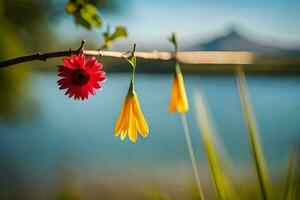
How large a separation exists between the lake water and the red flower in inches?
62.6

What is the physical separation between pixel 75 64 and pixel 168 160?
6.79 ft

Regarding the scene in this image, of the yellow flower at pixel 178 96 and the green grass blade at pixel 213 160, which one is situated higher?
the yellow flower at pixel 178 96

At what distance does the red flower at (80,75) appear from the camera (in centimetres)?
53

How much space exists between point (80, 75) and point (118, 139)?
231 cm

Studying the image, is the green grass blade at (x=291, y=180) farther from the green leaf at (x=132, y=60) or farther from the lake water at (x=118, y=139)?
the lake water at (x=118, y=139)

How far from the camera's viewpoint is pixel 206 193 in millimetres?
2197

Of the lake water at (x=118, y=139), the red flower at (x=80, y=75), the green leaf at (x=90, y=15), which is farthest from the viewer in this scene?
the lake water at (x=118, y=139)

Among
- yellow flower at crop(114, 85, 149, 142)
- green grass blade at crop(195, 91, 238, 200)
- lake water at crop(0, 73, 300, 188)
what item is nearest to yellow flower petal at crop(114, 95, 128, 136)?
yellow flower at crop(114, 85, 149, 142)

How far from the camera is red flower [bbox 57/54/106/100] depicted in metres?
0.53

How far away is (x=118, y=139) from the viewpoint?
2.83 meters

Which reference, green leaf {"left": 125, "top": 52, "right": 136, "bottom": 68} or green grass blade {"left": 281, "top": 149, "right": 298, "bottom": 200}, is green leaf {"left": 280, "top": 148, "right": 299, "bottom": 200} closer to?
green grass blade {"left": 281, "top": 149, "right": 298, "bottom": 200}

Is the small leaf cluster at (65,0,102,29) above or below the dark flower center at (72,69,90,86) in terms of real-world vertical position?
above

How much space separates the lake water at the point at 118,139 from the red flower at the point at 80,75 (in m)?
1.59

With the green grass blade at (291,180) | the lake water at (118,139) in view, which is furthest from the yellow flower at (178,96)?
the lake water at (118,139)
